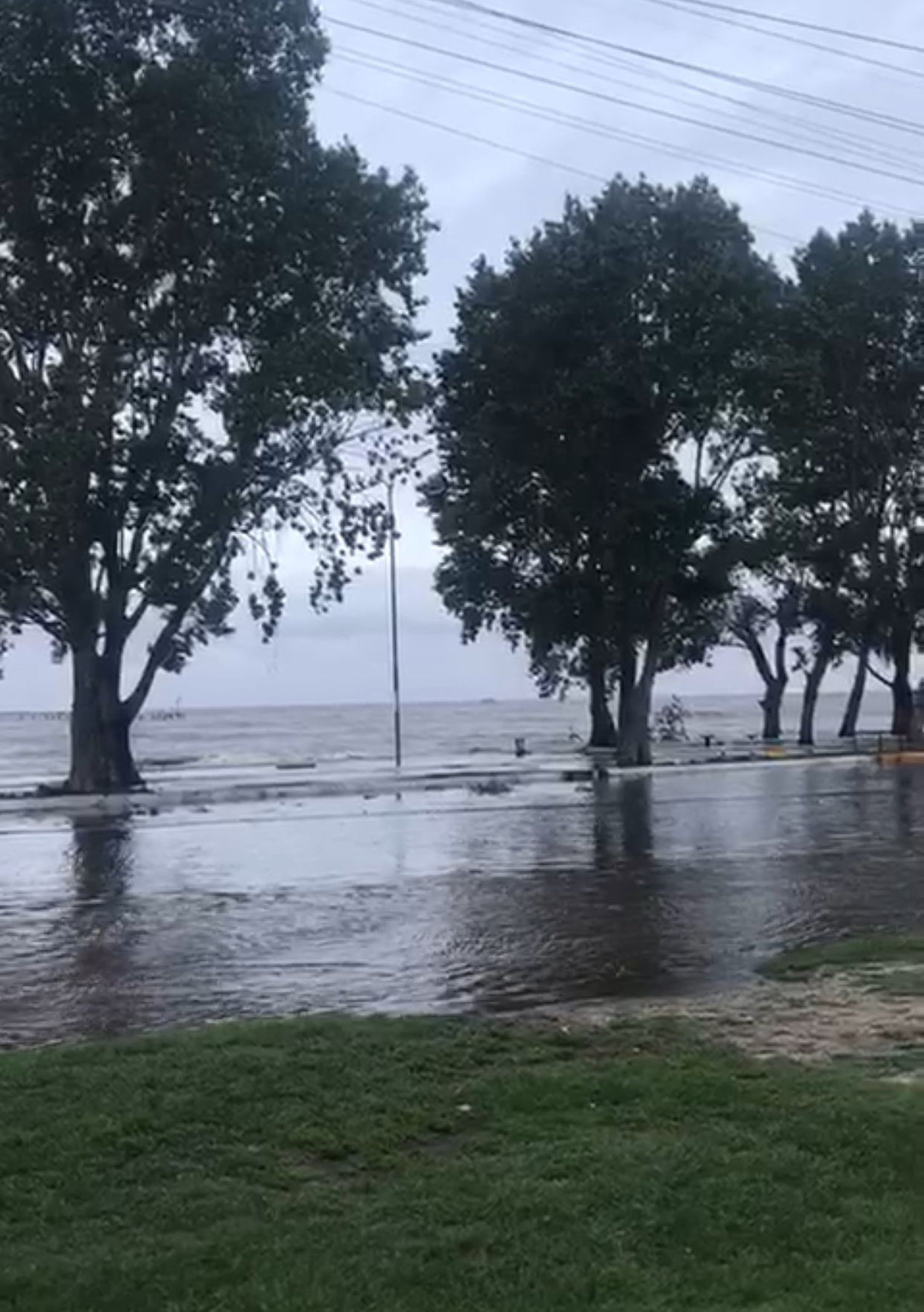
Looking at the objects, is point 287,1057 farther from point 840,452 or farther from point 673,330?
point 840,452

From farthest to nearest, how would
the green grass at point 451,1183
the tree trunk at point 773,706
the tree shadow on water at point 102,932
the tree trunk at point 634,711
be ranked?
the tree trunk at point 773,706
the tree trunk at point 634,711
the tree shadow on water at point 102,932
the green grass at point 451,1183

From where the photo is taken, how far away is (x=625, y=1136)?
5250 millimetres

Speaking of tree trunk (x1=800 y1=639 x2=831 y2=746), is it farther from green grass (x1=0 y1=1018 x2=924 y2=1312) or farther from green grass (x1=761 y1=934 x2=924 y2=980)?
green grass (x1=0 y1=1018 x2=924 y2=1312)

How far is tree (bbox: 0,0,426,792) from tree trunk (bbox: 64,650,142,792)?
7 cm

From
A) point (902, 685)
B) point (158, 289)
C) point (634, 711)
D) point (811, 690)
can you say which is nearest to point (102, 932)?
point (158, 289)

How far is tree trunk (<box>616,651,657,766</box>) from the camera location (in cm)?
3847

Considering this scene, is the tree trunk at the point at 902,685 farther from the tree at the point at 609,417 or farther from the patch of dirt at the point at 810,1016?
the patch of dirt at the point at 810,1016

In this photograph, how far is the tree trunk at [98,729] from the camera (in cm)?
2930

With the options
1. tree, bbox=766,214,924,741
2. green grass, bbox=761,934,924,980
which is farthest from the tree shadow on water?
tree, bbox=766,214,924,741

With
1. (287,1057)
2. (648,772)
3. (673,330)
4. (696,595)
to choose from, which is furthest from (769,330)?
(287,1057)

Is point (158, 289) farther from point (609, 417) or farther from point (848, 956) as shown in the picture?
point (848, 956)

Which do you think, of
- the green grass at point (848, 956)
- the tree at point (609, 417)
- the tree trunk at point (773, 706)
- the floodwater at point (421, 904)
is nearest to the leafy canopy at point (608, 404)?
the tree at point (609, 417)

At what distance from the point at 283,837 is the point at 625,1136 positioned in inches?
620

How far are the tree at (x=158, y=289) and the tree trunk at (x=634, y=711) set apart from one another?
12.0 metres
